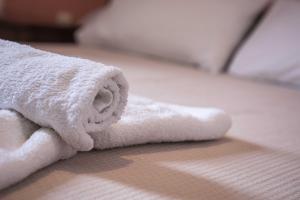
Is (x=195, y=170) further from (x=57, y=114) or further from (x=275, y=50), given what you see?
(x=275, y=50)

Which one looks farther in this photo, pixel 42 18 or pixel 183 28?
pixel 42 18

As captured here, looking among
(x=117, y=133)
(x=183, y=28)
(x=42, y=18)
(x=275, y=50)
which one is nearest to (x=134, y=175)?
(x=117, y=133)

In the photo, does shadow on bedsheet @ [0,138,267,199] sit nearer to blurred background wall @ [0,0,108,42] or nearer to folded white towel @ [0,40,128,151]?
folded white towel @ [0,40,128,151]

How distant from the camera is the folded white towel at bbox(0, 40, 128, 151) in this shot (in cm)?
58

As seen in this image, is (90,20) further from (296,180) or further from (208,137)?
(296,180)

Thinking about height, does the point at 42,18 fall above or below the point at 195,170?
above

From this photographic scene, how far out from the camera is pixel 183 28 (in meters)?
1.87

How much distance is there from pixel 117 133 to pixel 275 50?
112 centimetres

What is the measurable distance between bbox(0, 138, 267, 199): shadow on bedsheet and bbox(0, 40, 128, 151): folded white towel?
0.14ft

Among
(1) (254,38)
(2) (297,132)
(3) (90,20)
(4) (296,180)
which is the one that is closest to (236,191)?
(4) (296,180)

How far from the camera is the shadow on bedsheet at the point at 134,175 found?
54 centimetres

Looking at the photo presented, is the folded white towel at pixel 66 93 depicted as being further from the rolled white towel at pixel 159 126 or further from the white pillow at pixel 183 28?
the white pillow at pixel 183 28

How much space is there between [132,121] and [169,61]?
124cm

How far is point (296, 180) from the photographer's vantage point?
0.67 meters
